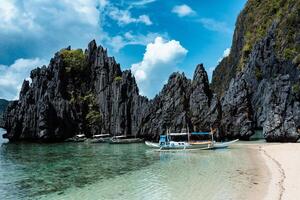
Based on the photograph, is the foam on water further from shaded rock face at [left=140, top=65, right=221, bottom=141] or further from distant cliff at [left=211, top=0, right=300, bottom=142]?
shaded rock face at [left=140, top=65, right=221, bottom=141]

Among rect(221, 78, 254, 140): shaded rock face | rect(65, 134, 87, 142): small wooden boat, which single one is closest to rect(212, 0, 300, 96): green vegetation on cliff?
rect(221, 78, 254, 140): shaded rock face

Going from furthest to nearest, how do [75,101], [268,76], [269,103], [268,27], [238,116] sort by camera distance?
1. [268,27]
2. [268,76]
3. [75,101]
4. [238,116]
5. [269,103]

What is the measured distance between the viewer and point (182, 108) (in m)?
87.8

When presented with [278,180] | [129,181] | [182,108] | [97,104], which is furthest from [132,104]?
[278,180]

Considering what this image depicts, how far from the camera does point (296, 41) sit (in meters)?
107

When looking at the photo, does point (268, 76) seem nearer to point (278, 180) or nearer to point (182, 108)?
point (182, 108)

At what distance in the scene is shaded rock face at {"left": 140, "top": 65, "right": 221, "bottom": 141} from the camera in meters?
84.7

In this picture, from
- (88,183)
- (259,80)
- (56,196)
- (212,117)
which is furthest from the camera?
(259,80)

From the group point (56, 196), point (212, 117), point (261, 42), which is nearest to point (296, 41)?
point (261, 42)

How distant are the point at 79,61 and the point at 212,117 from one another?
62.7 m

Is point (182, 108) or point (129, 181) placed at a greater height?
point (182, 108)

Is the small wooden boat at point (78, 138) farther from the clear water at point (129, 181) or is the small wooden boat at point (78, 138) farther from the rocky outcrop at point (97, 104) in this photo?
the clear water at point (129, 181)

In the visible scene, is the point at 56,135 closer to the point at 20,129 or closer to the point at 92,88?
the point at 20,129

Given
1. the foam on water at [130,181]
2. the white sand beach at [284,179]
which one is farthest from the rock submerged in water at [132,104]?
the foam on water at [130,181]
